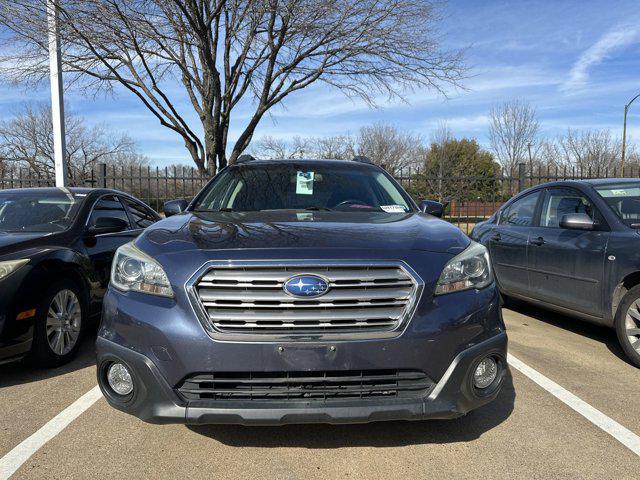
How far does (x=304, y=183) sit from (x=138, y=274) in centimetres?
182

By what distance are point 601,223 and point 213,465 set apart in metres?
3.95

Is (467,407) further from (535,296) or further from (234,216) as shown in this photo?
(535,296)

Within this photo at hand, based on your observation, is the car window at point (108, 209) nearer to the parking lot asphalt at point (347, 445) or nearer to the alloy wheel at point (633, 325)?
the parking lot asphalt at point (347, 445)

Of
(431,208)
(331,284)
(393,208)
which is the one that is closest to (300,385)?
(331,284)

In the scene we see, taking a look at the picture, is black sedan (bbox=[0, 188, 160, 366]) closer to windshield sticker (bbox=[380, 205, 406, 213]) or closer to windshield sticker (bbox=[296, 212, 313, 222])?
windshield sticker (bbox=[296, 212, 313, 222])

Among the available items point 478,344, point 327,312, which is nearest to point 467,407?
point 478,344

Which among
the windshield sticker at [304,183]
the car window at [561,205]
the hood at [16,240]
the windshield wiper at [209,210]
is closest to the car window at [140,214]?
the hood at [16,240]

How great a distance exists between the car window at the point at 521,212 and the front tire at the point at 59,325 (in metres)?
4.71

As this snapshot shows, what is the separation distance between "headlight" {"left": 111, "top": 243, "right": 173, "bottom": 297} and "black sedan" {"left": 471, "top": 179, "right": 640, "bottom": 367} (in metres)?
3.73

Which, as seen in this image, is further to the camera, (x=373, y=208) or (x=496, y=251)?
(x=496, y=251)

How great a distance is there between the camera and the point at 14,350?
12.3 feet

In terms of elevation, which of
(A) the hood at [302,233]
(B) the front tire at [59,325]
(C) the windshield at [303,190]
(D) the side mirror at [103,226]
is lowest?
(B) the front tire at [59,325]

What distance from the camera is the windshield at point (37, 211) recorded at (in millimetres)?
4758

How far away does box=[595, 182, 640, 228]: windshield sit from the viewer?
15.4 feet
